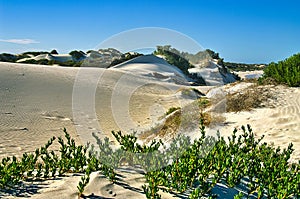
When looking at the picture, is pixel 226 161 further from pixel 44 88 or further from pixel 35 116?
pixel 44 88

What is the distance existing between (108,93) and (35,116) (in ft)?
18.9

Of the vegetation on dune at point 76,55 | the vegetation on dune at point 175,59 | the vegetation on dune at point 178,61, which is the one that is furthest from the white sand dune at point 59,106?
the vegetation on dune at point 76,55

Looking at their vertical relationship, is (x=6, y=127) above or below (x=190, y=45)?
below

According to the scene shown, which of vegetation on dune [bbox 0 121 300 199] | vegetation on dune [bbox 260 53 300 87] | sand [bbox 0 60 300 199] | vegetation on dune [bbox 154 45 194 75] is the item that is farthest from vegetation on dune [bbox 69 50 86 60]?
vegetation on dune [bbox 0 121 300 199]

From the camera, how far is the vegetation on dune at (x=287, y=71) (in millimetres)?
8976

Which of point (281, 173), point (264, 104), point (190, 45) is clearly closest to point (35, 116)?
point (190, 45)

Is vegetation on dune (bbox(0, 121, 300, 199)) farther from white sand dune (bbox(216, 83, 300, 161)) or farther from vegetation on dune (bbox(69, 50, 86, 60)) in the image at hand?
vegetation on dune (bbox(69, 50, 86, 60))

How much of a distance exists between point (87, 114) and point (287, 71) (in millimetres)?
6248

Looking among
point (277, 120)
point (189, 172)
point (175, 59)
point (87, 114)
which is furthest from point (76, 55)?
point (189, 172)

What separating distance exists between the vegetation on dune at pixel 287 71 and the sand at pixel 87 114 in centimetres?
40

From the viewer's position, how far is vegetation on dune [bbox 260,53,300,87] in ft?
29.4

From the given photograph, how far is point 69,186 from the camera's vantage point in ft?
9.95

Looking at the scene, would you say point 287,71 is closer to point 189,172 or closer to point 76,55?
point 189,172

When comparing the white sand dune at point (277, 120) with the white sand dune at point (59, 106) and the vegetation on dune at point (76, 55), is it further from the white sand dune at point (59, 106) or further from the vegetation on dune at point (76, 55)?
the vegetation on dune at point (76, 55)
